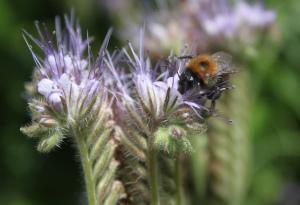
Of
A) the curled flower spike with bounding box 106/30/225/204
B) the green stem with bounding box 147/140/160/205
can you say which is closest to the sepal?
the curled flower spike with bounding box 106/30/225/204

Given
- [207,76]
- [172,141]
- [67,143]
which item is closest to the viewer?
[172,141]

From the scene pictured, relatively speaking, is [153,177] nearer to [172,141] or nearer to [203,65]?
[172,141]

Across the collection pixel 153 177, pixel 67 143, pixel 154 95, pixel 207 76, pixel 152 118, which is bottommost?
pixel 153 177

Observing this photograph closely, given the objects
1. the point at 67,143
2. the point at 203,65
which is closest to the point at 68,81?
the point at 203,65

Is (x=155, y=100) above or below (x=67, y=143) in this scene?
below

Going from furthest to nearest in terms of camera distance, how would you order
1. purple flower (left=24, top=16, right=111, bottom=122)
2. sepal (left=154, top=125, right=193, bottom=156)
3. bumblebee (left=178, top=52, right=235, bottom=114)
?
1. bumblebee (left=178, top=52, right=235, bottom=114)
2. purple flower (left=24, top=16, right=111, bottom=122)
3. sepal (left=154, top=125, right=193, bottom=156)

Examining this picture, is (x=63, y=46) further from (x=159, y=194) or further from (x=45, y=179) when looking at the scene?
(x=45, y=179)

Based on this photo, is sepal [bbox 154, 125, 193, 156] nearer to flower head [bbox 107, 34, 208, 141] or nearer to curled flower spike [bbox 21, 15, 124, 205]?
flower head [bbox 107, 34, 208, 141]
